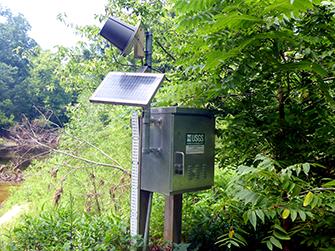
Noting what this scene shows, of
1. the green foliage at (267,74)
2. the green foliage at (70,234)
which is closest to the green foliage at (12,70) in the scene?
the green foliage at (70,234)

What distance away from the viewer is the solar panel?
77.2 inches

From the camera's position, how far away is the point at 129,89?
2.05 m

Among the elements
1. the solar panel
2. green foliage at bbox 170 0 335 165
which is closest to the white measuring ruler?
the solar panel

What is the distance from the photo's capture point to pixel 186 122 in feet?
6.99

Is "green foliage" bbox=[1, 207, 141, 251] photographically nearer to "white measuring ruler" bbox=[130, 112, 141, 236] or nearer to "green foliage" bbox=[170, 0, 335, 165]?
"white measuring ruler" bbox=[130, 112, 141, 236]

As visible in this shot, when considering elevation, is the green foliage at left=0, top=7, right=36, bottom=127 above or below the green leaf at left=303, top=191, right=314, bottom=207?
above

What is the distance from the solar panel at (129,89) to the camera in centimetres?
196

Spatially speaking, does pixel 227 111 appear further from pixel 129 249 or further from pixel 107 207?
pixel 107 207

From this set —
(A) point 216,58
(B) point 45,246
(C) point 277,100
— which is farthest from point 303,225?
(B) point 45,246

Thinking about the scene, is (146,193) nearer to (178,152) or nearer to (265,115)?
(178,152)

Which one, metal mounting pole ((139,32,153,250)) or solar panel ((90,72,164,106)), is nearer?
solar panel ((90,72,164,106))

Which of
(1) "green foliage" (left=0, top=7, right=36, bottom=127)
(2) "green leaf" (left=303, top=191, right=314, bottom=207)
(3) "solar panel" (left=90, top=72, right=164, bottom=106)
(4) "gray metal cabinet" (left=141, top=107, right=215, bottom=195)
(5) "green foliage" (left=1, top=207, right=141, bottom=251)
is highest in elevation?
(1) "green foliage" (left=0, top=7, right=36, bottom=127)

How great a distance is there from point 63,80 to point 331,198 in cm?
576

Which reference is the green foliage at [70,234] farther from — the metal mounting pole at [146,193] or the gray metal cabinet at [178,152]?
the gray metal cabinet at [178,152]
